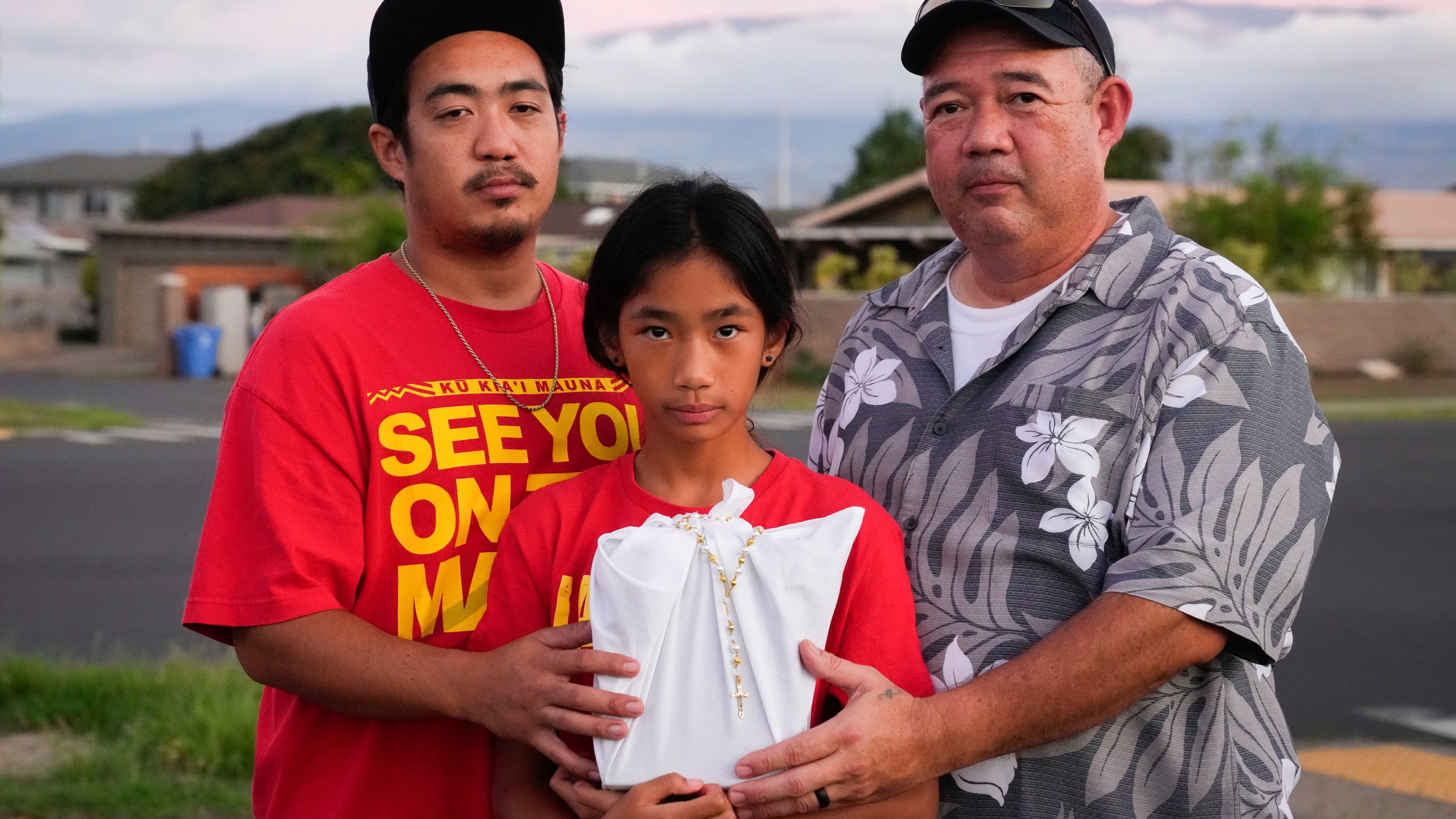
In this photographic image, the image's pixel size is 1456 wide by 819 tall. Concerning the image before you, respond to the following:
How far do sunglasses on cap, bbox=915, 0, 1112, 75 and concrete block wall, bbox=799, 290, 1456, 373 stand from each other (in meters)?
22.8

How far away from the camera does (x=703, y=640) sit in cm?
200

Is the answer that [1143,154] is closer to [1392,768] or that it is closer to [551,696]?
[1392,768]

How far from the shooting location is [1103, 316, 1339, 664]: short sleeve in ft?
7.09

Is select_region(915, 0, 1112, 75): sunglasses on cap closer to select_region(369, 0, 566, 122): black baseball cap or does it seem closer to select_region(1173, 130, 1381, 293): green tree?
select_region(369, 0, 566, 122): black baseball cap

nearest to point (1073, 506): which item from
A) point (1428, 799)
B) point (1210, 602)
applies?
point (1210, 602)

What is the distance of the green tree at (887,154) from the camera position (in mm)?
61688

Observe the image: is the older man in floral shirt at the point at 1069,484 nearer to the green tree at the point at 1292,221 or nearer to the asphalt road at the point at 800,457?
the asphalt road at the point at 800,457

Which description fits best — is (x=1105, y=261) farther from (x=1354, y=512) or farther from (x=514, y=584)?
(x=1354, y=512)

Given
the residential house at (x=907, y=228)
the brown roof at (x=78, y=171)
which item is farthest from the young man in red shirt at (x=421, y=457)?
the brown roof at (x=78, y=171)

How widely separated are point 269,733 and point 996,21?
1.93 meters

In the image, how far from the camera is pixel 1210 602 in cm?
214

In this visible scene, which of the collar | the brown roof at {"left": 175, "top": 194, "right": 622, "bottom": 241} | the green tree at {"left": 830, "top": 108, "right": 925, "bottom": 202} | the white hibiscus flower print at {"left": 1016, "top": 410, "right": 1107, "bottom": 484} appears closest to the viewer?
the white hibiscus flower print at {"left": 1016, "top": 410, "right": 1107, "bottom": 484}

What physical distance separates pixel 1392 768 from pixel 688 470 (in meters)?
4.08

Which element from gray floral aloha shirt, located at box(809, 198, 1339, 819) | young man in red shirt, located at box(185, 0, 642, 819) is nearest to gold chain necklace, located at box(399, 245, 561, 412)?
young man in red shirt, located at box(185, 0, 642, 819)
